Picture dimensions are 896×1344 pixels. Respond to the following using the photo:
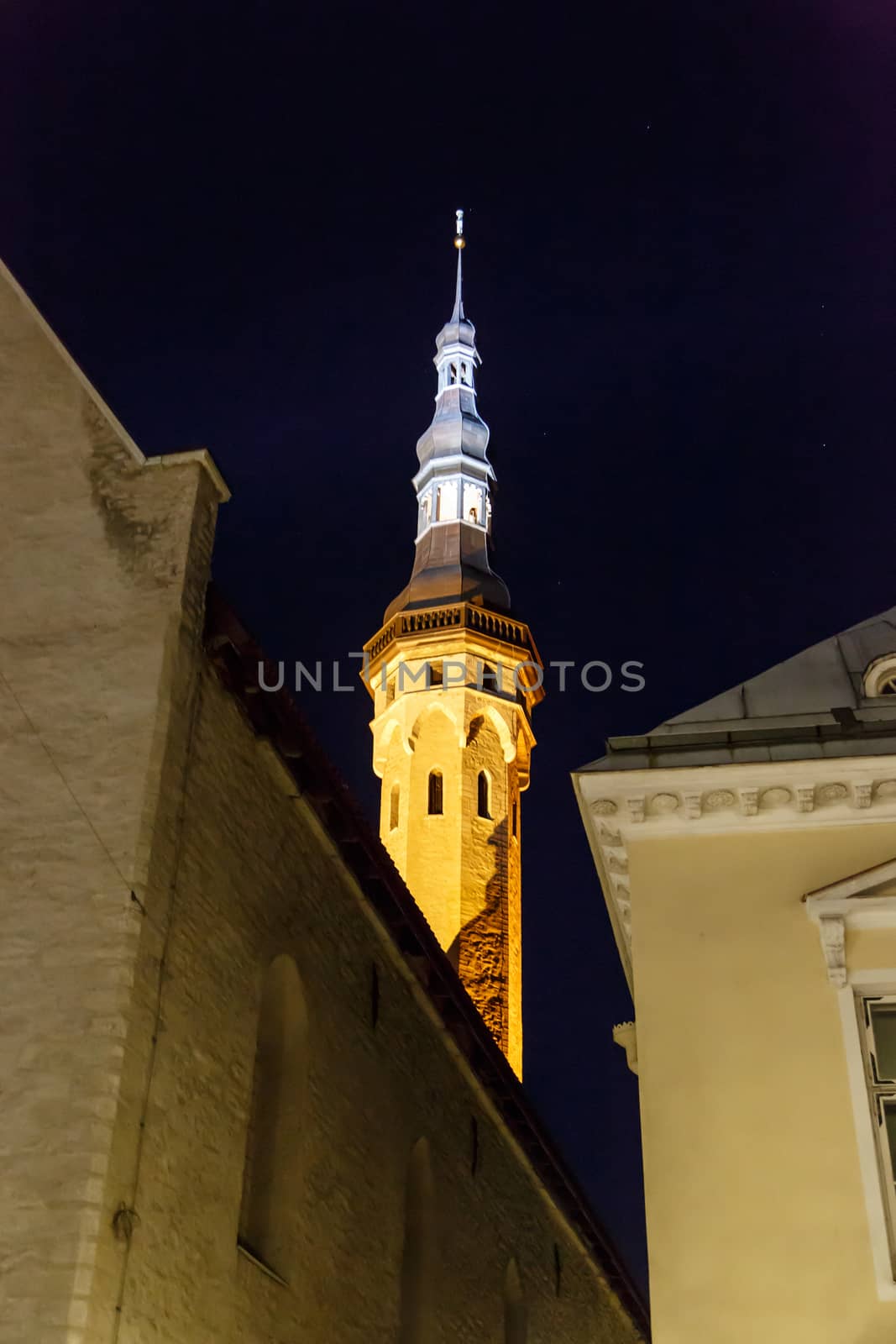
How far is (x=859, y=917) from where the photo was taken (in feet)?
36.0

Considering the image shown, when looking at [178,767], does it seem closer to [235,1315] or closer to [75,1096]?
[75,1096]

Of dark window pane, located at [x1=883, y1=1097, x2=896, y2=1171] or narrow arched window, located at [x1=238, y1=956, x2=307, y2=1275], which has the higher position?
narrow arched window, located at [x1=238, y1=956, x2=307, y2=1275]

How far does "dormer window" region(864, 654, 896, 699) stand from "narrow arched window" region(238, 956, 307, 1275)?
205 inches

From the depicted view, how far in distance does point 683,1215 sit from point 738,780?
3045 millimetres

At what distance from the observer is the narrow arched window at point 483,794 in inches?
1322

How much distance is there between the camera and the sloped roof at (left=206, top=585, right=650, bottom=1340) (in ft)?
41.2

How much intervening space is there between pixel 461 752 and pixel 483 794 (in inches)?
40.4

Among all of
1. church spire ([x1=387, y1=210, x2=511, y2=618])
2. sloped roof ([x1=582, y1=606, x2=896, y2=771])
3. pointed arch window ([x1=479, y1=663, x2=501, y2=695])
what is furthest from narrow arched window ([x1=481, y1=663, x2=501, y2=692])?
sloped roof ([x1=582, y1=606, x2=896, y2=771])

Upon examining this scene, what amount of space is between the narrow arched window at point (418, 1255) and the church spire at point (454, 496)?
797 inches

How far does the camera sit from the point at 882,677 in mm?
12570

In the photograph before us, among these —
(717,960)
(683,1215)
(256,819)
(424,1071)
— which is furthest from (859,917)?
(424,1071)

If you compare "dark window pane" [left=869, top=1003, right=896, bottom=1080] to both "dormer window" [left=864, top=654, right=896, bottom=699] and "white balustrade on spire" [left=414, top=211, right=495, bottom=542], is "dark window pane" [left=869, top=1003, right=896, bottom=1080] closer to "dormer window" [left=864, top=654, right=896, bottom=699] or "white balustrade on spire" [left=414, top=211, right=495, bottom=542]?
"dormer window" [left=864, top=654, right=896, bottom=699]

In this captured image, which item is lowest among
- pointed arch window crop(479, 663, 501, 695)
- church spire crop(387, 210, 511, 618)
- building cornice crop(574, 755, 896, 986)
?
building cornice crop(574, 755, 896, 986)

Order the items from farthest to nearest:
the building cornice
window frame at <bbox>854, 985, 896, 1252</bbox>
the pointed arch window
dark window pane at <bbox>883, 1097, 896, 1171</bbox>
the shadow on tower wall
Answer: the pointed arch window, the shadow on tower wall, the building cornice, dark window pane at <bbox>883, 1097, 896, 1171</bbox>, window frame at <bbox>854, 985, 896, 1252</bbox>
